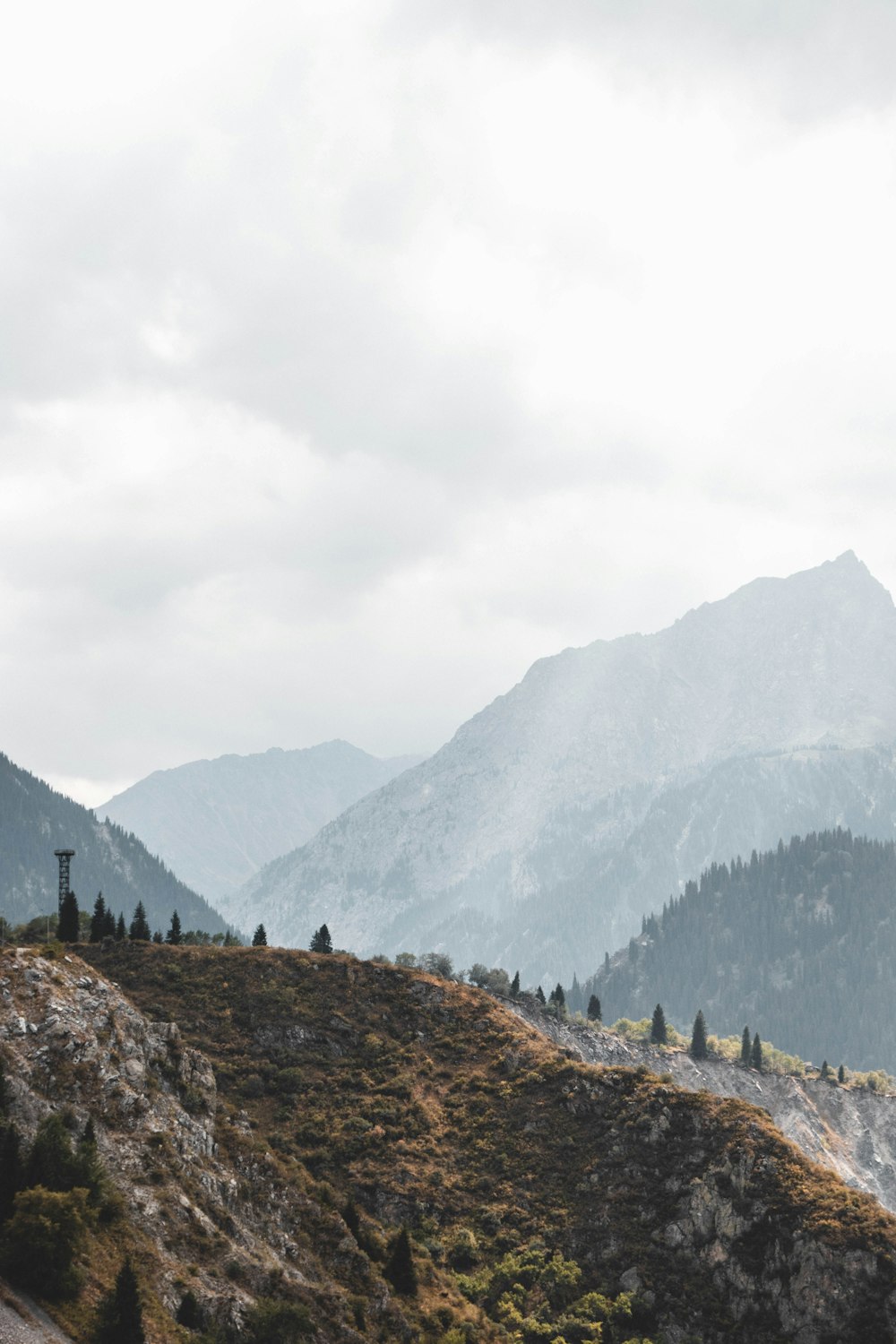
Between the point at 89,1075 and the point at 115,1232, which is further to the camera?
the point at 89,1075

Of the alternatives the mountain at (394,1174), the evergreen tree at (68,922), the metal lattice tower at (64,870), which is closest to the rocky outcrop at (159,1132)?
the mountain at (394,1174)

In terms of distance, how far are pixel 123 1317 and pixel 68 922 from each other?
317 ft

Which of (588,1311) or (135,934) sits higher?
(135,934)

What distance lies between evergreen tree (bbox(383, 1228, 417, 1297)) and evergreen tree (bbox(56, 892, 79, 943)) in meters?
73.0

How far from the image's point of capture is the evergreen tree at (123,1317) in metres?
59.4

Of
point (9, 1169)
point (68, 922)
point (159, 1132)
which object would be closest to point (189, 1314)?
point (9, 1169)

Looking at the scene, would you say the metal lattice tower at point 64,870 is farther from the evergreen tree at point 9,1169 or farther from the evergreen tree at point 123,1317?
the evergreen tree at point 123,1317

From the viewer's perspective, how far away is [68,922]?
150m

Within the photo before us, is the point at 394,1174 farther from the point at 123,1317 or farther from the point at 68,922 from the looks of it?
the point at 68,922

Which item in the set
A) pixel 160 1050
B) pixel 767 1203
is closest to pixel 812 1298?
pixel 767 1203

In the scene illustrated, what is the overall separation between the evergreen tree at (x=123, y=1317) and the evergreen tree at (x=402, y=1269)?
32598 millimetres

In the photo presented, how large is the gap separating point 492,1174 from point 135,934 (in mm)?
75480

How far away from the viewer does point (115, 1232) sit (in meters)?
69.4

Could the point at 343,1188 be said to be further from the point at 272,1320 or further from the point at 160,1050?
the point at 272,1320
